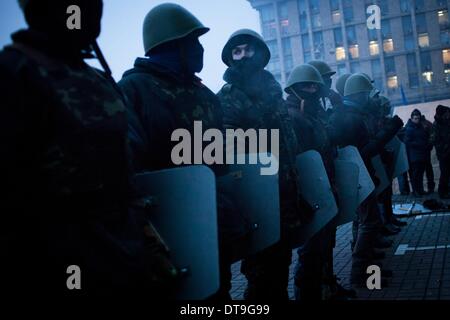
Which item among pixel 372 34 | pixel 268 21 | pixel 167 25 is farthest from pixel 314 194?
pixel 268 21

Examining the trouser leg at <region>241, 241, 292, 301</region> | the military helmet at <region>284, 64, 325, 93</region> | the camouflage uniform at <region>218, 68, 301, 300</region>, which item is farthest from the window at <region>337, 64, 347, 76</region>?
the trouser leg at <region>241, 241, 292, 301</region>

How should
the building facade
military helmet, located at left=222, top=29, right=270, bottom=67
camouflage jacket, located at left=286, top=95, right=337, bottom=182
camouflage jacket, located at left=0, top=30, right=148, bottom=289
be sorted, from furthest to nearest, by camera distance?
1. the building facade
2. camouflage jacket, located at left=286, top=95, right=337, bottom=182
3. military helmet, located at left=222, top=29, right=270, bottom=67
4. camouflage jacket, located at left=0, top=30, right=148, bottom=289

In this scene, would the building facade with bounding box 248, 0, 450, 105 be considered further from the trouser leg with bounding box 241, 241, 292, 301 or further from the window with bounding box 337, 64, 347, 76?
the trouser leg with bounding box 241, 241, 292, 301

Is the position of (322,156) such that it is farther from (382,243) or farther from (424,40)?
(424,40)

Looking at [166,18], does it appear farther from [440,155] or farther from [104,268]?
[440,155]

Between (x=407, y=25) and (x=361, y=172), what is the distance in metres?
58.0

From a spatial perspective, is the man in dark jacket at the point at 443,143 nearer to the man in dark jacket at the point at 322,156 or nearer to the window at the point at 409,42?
the man in dark jacket at the point at 322,156

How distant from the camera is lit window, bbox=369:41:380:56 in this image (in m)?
56.4

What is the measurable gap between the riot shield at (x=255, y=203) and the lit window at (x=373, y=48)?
58.6 m

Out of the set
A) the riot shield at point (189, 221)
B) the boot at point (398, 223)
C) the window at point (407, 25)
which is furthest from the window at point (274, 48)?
the riot shield at point (189, 221)

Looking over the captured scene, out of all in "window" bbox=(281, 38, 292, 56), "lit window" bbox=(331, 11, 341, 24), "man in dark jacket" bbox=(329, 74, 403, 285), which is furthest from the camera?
Answer: "window" bbox=(281, 38, 292, 56)

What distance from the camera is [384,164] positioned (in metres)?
6.39

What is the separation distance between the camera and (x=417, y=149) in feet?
36.7

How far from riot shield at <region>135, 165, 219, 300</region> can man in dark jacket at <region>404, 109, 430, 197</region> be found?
10.3 meters
